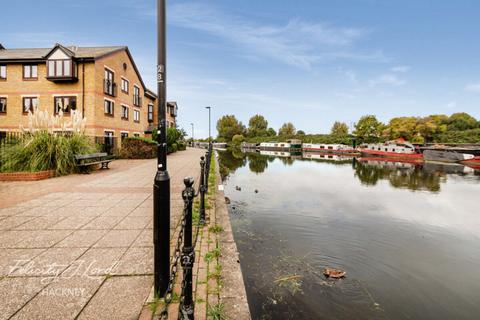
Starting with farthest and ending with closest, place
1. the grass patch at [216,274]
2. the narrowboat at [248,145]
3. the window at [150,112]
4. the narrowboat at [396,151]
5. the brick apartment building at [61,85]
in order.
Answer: the narrowboat at [248,145], the narrowboat at [396,151], the window at [150,112], the brick apartment building at [61,85], the grass patch at [216,274]

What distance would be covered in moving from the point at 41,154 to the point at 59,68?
15481mm

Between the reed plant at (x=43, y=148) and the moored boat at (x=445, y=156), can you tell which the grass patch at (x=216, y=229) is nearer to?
the reed plant at (x=43, y=148)

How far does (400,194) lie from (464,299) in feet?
34.0

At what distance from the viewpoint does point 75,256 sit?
12.3 feet

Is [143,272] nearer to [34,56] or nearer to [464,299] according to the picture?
[464,299]

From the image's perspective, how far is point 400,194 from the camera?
45.0 ft

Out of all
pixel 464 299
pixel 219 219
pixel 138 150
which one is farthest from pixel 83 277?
pixel 138 150

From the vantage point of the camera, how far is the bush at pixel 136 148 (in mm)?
21359

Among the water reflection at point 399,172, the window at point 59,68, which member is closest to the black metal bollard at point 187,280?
the water reflection at point 399,172

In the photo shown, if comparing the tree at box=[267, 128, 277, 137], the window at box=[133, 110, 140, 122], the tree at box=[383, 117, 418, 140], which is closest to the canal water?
the window at box=[133, 110, 140, 122]

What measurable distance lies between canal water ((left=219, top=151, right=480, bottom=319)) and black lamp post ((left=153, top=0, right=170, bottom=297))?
1.91 m

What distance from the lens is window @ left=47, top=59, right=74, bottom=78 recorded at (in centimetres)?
2148

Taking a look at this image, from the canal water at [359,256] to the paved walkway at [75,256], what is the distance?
2.04 meters

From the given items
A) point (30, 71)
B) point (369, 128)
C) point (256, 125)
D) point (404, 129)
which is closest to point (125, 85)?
point (30, 71)
